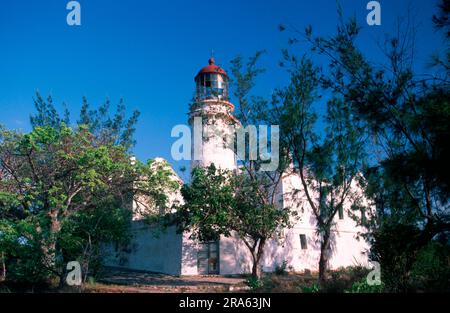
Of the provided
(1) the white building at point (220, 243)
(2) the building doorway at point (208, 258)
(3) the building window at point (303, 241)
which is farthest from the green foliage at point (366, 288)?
(3) the building window at point (303, 241)

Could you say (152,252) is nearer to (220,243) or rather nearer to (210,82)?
(220,243)

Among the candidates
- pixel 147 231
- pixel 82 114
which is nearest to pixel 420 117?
pixel 147 231

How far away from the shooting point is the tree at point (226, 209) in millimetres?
18400

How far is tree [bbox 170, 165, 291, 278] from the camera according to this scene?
1840 cm

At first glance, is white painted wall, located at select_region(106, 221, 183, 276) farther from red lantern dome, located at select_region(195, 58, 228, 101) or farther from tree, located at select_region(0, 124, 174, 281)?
red lantern dome, located at select_region(195, 58, 228, 101)

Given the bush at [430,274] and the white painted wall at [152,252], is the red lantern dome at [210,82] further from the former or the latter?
the bush at [430,274]

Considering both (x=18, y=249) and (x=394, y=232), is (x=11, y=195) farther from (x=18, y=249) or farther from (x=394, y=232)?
→ (x=394, y=232)

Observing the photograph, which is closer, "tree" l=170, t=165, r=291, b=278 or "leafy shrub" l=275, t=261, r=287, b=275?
"tree" l=170, t=165, r=291, b=278

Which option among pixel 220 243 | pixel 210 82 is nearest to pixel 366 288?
pixel 220 243

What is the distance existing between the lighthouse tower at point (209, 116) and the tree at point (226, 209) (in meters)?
4.60

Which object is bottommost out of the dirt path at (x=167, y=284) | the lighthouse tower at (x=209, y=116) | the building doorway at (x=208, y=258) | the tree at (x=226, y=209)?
the dirt path at (x=167, y=284)

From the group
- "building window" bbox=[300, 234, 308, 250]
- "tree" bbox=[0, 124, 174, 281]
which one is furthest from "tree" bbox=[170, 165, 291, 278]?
"building window" bbox=[300, 234, 308, 250]
